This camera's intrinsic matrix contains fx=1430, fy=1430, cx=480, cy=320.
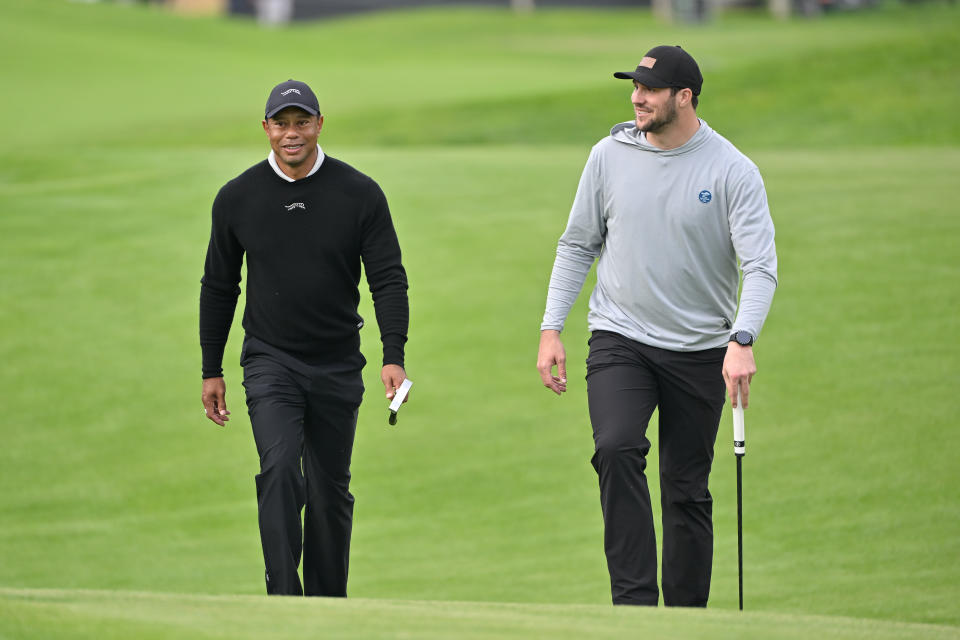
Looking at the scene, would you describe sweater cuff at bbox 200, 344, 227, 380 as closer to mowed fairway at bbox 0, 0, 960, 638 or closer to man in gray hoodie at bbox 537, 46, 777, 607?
mowed fairway at bbox 0, 0, 960, 638

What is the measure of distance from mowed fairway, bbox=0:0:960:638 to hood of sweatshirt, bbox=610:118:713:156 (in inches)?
69.3

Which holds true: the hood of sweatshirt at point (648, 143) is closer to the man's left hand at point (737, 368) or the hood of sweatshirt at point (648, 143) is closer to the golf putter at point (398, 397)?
the man's left hand at point (737, 368)

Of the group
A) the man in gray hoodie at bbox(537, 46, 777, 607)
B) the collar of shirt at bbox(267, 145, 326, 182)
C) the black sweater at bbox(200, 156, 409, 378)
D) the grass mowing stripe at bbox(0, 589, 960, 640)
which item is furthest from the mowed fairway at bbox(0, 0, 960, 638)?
the collar of shirt at bbox(267, 145, 326, 182)

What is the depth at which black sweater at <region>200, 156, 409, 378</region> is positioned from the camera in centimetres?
566

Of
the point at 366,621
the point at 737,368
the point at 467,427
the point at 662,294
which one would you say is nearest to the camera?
the point at 366,621

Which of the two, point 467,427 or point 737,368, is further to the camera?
point 467,427

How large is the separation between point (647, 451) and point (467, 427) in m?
3.65

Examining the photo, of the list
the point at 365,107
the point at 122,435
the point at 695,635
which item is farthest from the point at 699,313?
the point at 365,107

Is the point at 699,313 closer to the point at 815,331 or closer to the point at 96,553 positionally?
the point at 96,553

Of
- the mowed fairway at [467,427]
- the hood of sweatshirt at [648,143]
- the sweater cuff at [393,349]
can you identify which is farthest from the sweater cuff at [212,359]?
the hood of sweatshirt at [648,143]

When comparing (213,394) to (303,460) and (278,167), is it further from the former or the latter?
(278,167)

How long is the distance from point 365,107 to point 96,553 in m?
16.9

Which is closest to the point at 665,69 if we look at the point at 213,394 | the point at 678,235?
the point at 678,235

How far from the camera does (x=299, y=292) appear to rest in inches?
223
